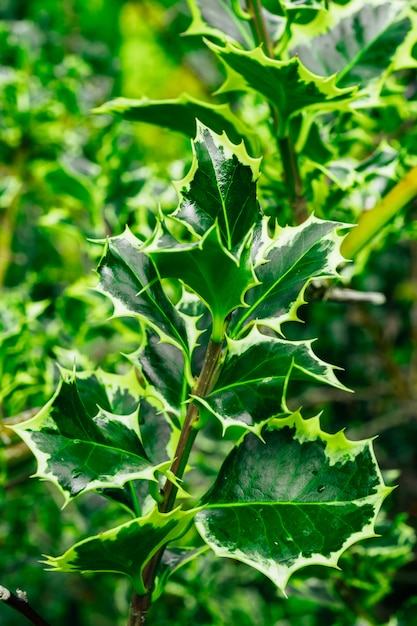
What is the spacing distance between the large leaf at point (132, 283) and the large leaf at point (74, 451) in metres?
0.08

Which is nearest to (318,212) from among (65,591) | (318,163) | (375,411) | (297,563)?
(318,163)

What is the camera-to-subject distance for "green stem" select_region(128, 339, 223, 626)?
0.57 metres

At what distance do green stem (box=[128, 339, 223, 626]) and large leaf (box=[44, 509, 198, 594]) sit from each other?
22mm

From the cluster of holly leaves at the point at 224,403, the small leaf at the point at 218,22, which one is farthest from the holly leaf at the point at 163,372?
the small leaf at the point at 218,22

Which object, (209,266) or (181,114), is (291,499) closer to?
(209,266)

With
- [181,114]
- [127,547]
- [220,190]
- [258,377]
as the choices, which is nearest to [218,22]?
[181,114]

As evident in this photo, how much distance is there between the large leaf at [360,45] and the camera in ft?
2.68

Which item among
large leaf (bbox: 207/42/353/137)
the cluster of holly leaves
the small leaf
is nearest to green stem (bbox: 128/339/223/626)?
the cluster of holly leaves

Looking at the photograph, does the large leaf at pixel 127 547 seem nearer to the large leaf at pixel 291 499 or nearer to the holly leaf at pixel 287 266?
the large leaf at pixel 291 499

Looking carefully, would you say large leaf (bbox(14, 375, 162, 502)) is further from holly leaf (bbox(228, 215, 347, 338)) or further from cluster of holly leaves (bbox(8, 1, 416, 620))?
holly leaf (bbox(228, 215, 347, 338))

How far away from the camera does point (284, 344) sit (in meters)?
0.54

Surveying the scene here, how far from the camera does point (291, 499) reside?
0.55 metres

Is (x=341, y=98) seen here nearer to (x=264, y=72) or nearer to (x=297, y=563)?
(x=264, y=72)

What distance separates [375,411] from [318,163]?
93 centimetres
